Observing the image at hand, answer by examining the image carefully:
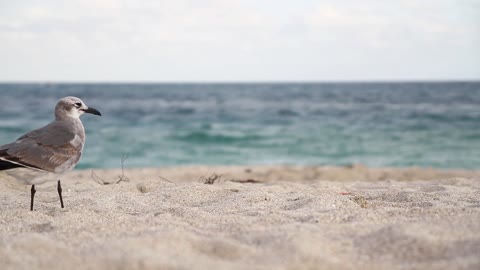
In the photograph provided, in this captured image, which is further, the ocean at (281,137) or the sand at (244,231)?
the ocean at (281,137)

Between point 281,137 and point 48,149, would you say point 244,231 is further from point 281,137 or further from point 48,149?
point 281,137

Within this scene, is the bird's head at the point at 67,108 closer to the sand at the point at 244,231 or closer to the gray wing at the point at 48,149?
the gray wing at the point at 48,149

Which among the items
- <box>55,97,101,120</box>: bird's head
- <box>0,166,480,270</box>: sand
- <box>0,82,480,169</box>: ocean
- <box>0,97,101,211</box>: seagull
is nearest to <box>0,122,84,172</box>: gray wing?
<box>0,97,101,211</box>: seagull

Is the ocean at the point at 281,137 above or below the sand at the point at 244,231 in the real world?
below

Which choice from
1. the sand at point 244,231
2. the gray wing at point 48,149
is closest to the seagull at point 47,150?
the gray wing at point 48,149

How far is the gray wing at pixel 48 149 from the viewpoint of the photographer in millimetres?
3537

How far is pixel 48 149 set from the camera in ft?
12.2

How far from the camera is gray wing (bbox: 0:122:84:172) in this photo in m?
3.54

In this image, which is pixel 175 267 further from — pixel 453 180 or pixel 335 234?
pixel 453 180

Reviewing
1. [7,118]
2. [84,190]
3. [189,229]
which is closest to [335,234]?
[189,229]

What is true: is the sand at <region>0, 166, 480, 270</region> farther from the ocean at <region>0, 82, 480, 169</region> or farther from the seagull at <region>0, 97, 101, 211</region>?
the ocean at <region>0, 82, 480, 169</region>

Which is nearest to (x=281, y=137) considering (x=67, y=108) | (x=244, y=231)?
(x=67, y=108)

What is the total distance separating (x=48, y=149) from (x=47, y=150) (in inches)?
0.4

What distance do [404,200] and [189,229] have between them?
1906mm
